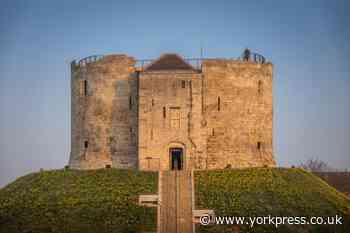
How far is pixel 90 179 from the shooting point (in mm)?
47906

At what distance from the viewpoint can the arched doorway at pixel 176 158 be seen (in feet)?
165

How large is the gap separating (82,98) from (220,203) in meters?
14.4

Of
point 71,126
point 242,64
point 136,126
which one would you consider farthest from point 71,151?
point 242,64

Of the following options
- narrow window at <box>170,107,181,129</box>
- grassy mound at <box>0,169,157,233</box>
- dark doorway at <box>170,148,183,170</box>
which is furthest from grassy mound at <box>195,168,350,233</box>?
narrow window at <box>170,107,181,129</box>

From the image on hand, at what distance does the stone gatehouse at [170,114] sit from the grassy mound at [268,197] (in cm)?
283

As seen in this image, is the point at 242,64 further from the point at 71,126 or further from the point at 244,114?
the point at 71,126

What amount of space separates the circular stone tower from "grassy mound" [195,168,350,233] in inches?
244

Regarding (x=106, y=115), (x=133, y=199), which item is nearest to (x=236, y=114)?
(x=106, y=115)

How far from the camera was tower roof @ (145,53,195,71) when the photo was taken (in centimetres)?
5181

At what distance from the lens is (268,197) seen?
1752 inches

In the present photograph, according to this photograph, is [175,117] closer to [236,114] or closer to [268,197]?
[236,114]

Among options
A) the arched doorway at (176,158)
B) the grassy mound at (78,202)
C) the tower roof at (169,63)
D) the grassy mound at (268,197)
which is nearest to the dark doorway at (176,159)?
the arched doorway at (176,158)

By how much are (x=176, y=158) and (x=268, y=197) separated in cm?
883

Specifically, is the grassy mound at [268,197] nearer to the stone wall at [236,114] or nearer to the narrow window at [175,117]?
the stone wall at [236,114]
